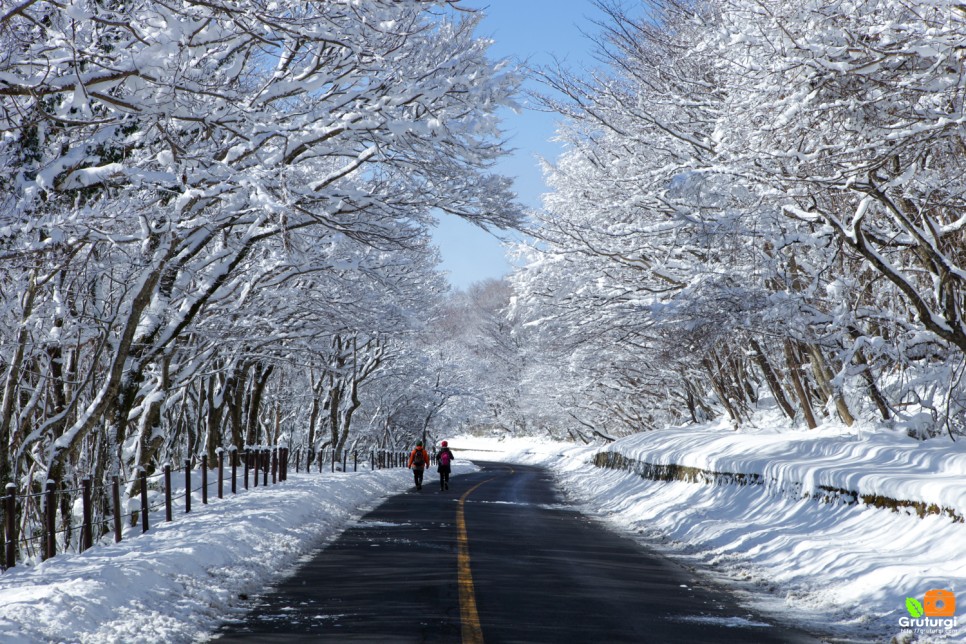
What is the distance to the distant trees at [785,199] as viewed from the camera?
32.3 ft

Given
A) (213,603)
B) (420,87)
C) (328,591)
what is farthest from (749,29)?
(213,603)

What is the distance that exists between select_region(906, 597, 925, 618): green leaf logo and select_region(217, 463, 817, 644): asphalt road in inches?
46.3

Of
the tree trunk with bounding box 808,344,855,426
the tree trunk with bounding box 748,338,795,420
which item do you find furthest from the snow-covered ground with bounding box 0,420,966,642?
the tree trunk with bounding box 748,338,795,420

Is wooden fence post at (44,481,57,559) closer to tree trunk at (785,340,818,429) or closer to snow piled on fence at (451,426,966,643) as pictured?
snow piled on fence at (451,426,966,643)

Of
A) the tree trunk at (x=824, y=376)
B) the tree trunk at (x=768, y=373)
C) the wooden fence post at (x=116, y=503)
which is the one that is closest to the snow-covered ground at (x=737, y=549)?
the wooden fence post at (x=116, y=503)

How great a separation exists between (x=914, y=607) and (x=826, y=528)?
427cm

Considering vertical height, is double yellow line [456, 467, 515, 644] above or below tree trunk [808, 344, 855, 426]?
below

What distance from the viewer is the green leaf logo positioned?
8080mm

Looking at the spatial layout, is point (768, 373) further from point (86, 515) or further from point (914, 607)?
point (86, 515)

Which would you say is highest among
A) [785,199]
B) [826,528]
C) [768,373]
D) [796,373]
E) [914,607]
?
[785,199]

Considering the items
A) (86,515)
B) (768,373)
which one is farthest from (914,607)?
(768,373)

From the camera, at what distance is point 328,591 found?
9688 mm

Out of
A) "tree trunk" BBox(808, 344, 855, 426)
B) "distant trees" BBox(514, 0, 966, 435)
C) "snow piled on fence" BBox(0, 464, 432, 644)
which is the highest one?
"distant trees" BBox(514, 0, 966, 435)

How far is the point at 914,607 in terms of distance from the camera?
26.9 ft
